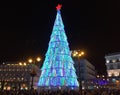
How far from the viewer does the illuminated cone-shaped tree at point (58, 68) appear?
39.8 meters

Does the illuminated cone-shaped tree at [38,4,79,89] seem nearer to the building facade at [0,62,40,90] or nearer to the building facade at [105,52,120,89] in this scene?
the building facade at [105,52,120,89]

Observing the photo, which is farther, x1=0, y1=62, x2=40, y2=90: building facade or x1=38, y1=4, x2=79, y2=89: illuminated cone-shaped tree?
x1=0, y1=62, x2=40, y2=90: building facade

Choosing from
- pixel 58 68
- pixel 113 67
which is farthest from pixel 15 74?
pixel 58 68

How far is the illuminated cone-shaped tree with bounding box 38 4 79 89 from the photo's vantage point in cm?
3981

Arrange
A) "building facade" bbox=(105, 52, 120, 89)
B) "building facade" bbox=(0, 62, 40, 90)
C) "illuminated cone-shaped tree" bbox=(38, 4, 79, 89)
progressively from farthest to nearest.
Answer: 1. "building facade" bbox=(0, 62, 40, 90)
2. "building facade" bbox=(105, 52, 120, 89)
3. "illuminated cone-shaped tree" bbox=(38, 4, 79, 89)

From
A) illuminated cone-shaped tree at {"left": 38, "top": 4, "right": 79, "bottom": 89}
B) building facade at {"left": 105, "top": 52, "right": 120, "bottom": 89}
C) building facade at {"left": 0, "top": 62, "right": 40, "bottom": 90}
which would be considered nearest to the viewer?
illuminated cone-shaped tree at {"left": 38, "top": 4, "right": 79, "bottom": 89}

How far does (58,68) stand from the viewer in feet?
133

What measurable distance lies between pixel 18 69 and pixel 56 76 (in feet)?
244

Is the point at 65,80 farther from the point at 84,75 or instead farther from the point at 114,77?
the point at 84,75

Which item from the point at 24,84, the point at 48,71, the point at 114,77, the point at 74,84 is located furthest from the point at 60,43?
the point at 24,84

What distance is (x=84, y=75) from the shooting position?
108 metres

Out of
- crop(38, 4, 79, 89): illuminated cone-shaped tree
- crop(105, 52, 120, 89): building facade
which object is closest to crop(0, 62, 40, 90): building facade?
crop(105, 52, 120, 89): building facade

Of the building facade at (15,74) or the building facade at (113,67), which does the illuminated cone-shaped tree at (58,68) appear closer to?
the building facade at (113,67)

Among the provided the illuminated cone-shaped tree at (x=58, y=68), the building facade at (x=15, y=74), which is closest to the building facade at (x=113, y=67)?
the building facade at (x=15, y=74)
